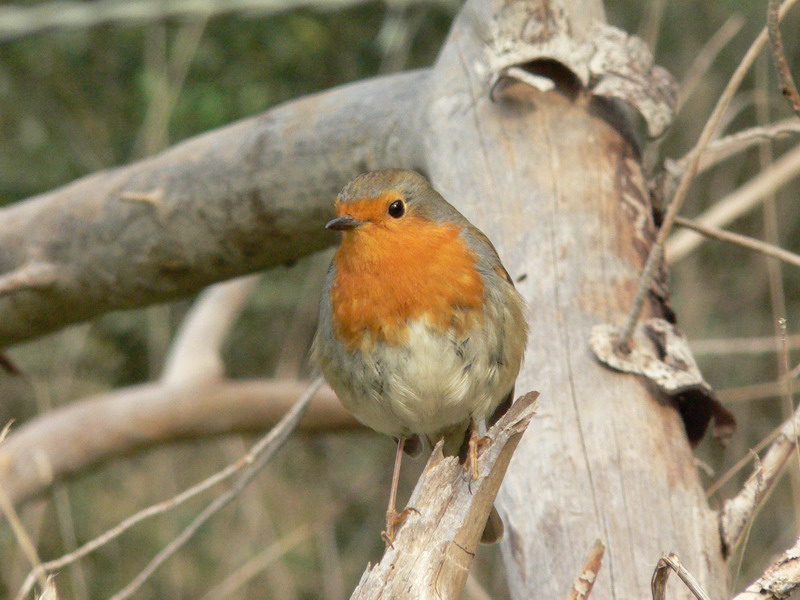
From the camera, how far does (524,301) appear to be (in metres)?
2.57

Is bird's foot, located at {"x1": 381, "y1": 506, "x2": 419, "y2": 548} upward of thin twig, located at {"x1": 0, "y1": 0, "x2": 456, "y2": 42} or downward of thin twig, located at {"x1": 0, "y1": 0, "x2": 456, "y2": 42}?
downward

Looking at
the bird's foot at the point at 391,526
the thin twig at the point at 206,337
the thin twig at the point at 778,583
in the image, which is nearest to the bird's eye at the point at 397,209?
the bird's foot at the point at 391,526

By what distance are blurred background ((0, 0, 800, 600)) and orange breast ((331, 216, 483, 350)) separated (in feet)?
9.57

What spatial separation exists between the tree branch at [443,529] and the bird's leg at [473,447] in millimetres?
16

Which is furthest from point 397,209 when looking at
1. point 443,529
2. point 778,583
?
point 778,583

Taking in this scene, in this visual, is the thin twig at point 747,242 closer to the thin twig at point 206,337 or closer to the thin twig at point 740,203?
the thin twig at point 740,203

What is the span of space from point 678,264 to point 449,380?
379 centimetres

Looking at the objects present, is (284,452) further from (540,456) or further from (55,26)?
(540,456)

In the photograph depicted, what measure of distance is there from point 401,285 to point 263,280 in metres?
4.03

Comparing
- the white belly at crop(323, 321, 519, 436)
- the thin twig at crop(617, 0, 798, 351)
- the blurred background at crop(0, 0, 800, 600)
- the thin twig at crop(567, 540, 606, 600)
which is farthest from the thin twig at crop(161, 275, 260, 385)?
the thin twig at crop(567, 540, 606, 600)

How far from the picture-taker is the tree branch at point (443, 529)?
1765 millimetres

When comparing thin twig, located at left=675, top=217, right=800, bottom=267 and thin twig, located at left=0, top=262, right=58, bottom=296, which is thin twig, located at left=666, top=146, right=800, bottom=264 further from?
thin twig, located at left=0, top=262, right=58, bottom=296

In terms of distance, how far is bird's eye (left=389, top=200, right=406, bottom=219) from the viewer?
265 cm

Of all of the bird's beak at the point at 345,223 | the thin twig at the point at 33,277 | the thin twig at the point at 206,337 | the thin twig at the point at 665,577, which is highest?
the thin twig at the point at 665,577
